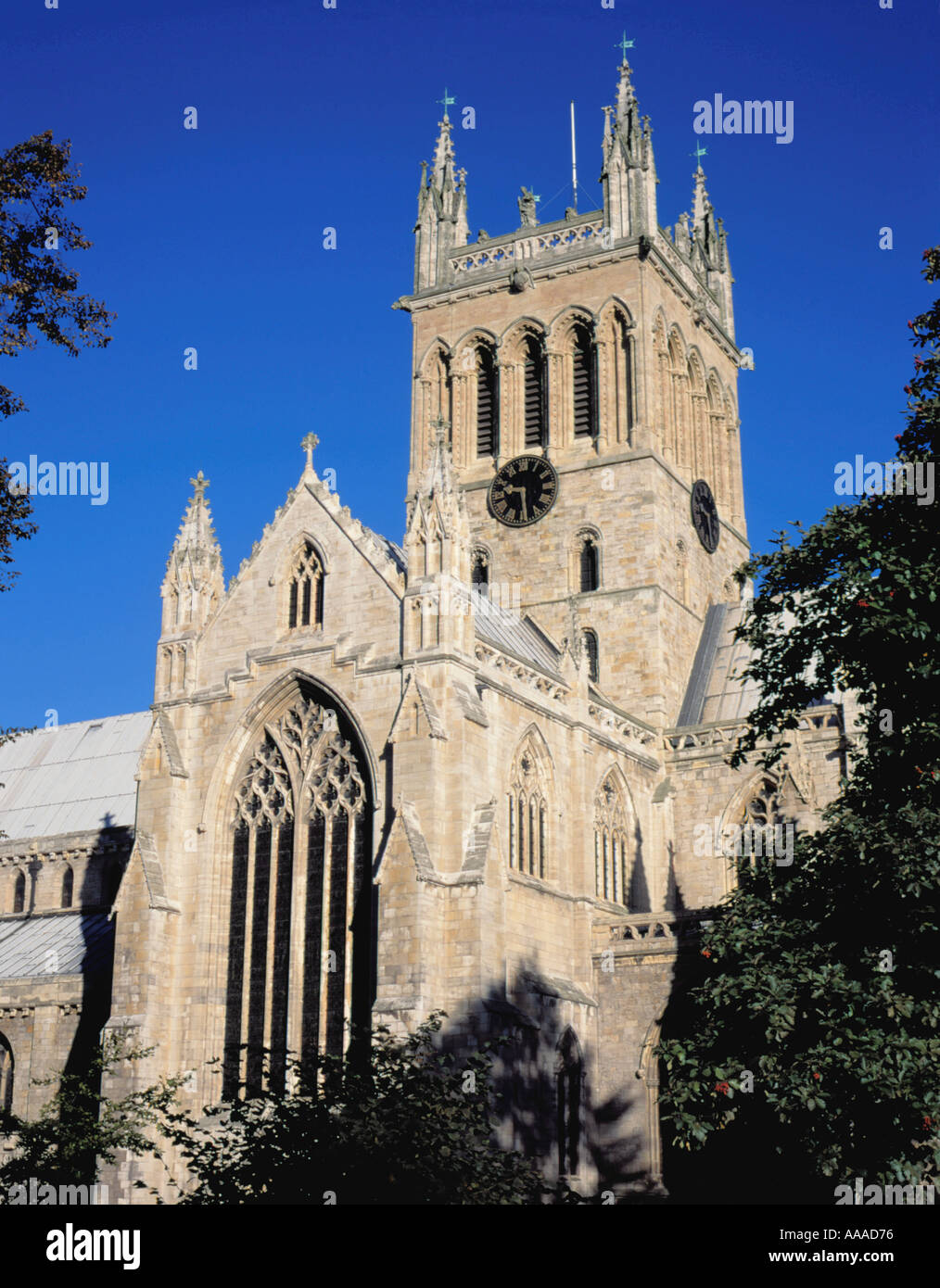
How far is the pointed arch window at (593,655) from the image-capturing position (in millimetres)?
44812

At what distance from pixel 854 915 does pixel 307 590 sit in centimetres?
1804

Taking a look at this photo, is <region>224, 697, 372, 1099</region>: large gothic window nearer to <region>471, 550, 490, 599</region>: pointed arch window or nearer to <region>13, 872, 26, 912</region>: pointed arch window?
<region>471, 550, 490, 599</region>: pointed arch window

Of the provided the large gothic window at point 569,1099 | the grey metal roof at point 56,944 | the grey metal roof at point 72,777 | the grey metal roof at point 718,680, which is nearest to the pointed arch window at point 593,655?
the grey metal roof at point 718,680

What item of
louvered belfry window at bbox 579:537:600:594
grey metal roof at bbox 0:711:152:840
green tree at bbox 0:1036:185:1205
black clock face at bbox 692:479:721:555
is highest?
black clock face at bbox 692:479:721:555

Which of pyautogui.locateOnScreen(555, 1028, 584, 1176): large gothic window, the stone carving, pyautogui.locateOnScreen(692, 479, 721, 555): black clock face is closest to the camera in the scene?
pyautogui.locateOnScreen(555, 1028, 584, 1176): large gothic window

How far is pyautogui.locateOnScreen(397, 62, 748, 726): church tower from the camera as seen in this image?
4528 centimetres

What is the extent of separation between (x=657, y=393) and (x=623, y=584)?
6698mm

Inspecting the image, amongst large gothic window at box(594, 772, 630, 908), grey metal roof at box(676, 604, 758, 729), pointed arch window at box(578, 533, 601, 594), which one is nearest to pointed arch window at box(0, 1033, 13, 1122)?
large gothic window at box(594, 772, 630, 908)

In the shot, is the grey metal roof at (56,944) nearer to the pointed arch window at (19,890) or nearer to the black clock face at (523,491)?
the pointed arch window at (19,890)

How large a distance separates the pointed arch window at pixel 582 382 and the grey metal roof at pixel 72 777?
1721 centimetres

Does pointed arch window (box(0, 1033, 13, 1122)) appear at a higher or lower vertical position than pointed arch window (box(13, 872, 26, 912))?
lower

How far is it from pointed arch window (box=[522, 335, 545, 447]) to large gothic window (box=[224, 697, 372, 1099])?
16.4 meters

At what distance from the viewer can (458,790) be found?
3219cm
